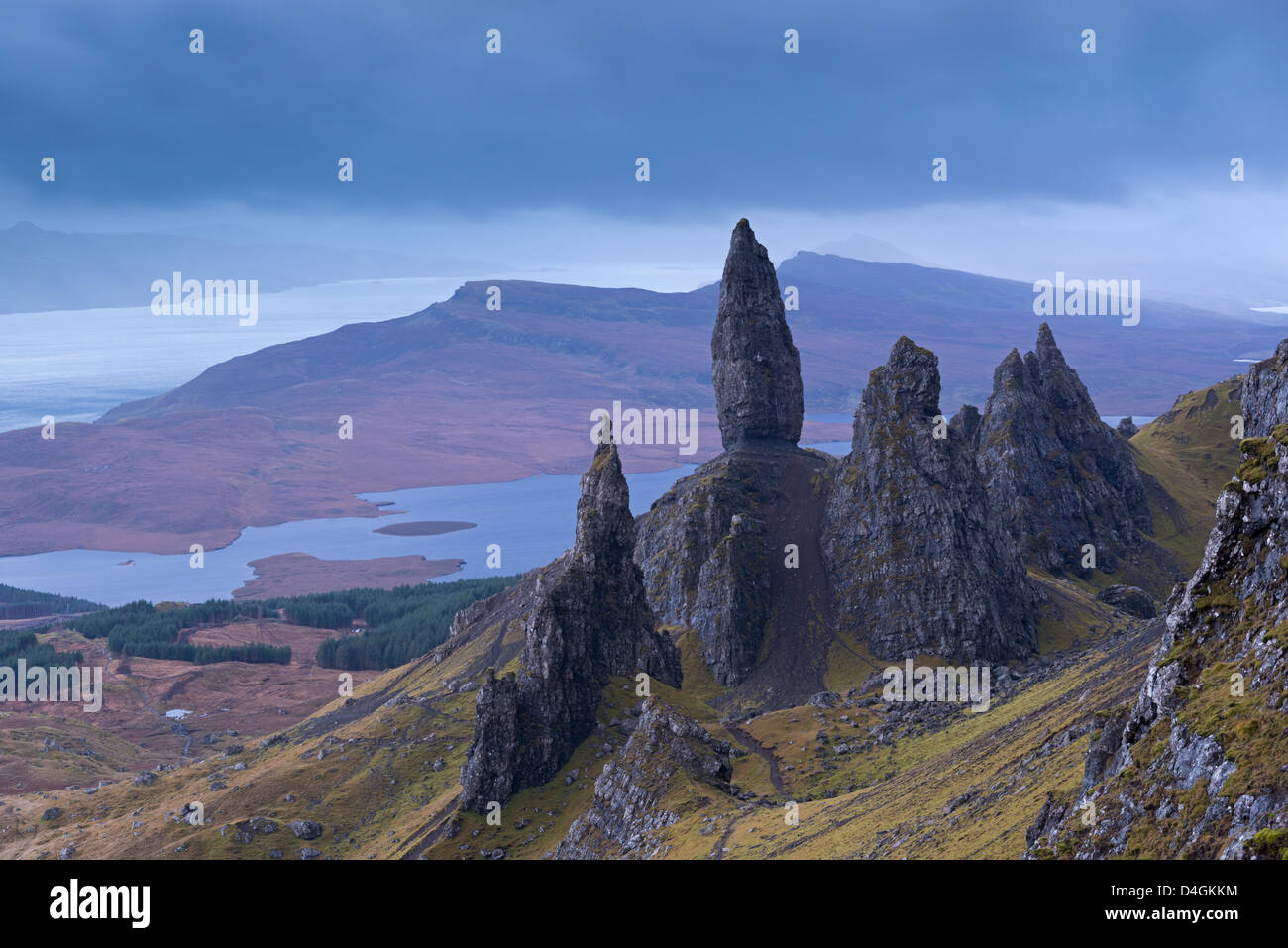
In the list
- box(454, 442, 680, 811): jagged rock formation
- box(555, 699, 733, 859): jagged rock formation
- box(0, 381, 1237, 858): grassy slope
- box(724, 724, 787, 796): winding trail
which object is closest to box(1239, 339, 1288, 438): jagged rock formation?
box(0, 381, 1237, 858): grassy slope

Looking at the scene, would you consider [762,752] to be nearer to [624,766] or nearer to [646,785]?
[624,766]

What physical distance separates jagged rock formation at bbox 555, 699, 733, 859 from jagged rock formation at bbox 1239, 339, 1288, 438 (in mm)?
80751

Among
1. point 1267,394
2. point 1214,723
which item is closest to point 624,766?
point 1214,723

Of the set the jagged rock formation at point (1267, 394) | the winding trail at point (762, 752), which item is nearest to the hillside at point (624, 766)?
the winding trail at point (762, 752)

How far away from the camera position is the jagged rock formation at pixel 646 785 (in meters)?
103

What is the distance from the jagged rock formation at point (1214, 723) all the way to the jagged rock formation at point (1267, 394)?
8996cm

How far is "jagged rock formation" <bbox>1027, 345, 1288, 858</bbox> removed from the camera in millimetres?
45500

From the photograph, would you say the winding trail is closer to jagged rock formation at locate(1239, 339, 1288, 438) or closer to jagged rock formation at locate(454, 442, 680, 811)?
jagged rock formation at locate(454, 442, 680, 811)

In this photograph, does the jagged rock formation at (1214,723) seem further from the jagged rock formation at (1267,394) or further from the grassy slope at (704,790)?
the jagged rock formation at (1267,394)

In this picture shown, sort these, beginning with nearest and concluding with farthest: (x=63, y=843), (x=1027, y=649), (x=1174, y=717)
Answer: (x=1174, y=717), (x=63, y=843), (x=1027, y=649)

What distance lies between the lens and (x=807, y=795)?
134 meters
